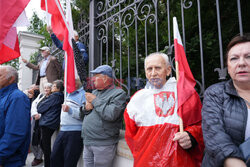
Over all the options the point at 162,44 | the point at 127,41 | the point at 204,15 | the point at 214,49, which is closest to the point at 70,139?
the point at 127,41

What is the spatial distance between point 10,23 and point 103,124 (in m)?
1.85

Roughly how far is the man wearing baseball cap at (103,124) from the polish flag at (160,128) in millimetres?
476

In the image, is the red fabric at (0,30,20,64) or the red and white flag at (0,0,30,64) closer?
the red and white flag at (0,0,30,64)

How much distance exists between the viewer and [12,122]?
81.9 inches

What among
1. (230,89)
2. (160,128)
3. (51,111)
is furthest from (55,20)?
(230,89)

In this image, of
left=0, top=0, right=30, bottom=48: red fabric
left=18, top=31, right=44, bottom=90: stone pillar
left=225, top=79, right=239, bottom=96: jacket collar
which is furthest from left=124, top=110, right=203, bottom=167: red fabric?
left=18, top=31, right=44, bottom=90: stone pillar

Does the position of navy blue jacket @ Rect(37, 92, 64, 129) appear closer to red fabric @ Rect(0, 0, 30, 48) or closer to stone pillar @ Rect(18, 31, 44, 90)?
red fabric @ Rect(0, 0, 30, 48)

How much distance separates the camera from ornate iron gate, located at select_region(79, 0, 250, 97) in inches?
104

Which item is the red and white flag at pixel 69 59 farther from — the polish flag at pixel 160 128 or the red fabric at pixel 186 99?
the red fabric at pixel 186 99

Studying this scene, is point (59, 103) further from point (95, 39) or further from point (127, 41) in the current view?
point (127, 41)

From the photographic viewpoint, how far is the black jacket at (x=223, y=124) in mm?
1138

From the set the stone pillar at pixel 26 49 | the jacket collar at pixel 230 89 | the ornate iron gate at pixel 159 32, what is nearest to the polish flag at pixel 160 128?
the jacket collar at pixel 230 89

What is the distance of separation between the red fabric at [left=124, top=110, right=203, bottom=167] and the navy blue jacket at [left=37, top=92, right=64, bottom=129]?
7.47ft

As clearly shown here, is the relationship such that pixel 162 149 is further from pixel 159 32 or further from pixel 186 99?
pixel 159 32
